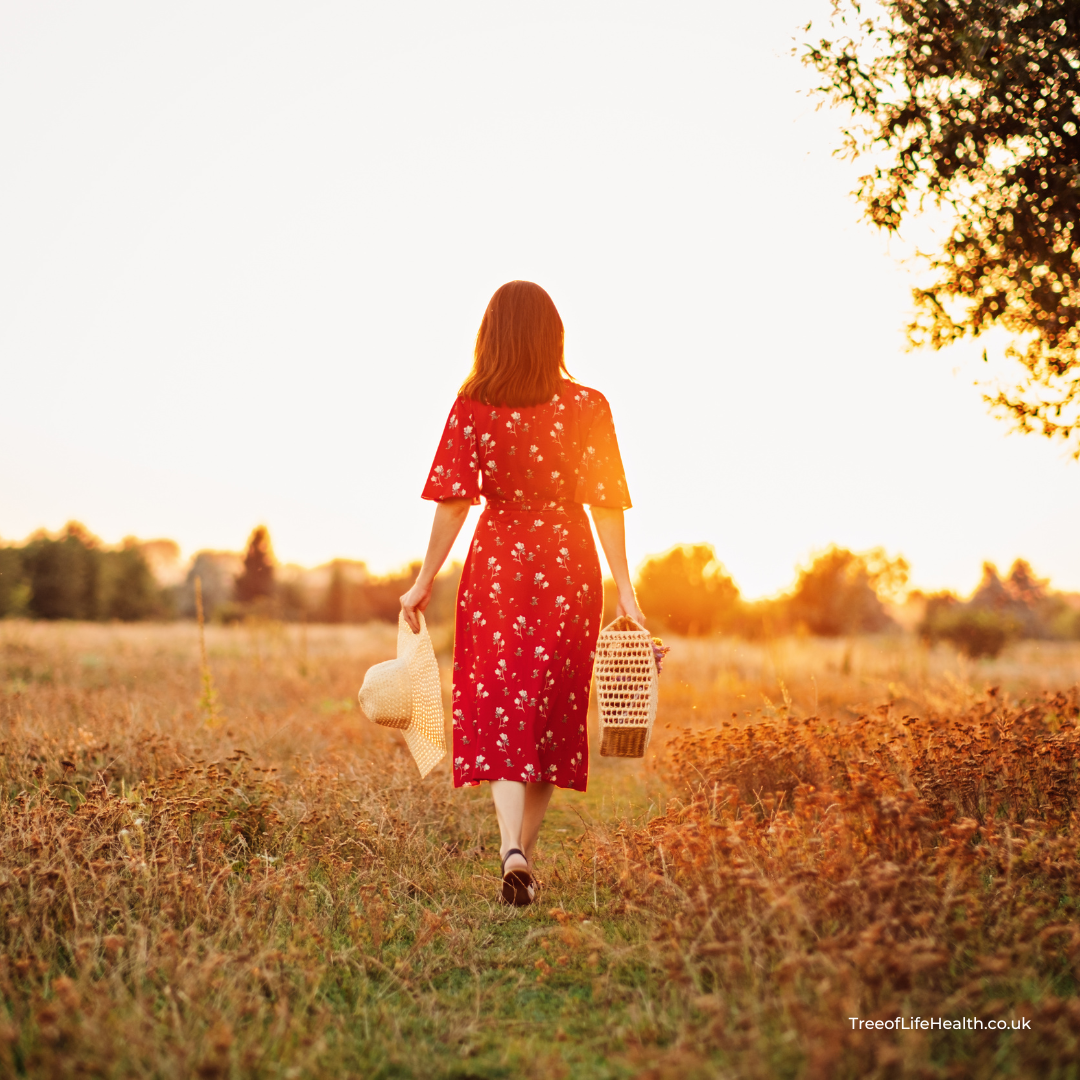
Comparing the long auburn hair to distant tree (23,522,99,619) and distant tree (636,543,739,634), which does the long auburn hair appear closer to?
distant tree (636,543,739,634)

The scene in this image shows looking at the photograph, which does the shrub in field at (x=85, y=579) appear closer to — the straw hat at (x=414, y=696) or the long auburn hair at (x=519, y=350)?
the straw hat at (x=414, y=696)

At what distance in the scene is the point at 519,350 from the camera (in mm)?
3686

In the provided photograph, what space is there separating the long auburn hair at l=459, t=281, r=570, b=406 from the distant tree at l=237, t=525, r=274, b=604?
4709 cm

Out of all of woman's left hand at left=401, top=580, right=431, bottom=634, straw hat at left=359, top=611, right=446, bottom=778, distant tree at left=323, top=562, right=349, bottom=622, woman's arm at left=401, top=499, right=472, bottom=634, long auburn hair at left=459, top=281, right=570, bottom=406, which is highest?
long auburn hair at left=459, top=281, right=570, bottom=406

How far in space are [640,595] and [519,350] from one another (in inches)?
766

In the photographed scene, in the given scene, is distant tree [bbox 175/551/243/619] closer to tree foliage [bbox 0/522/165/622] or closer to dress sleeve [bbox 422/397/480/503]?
tree foliage [bbox 0/522/165/622]

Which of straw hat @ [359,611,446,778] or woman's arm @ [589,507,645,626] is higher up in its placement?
woman's arm @ [589,507,645,626]

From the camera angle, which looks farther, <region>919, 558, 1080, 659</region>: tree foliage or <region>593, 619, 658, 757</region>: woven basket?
<region>919, 558, 1080, 659</region>: tree foliage

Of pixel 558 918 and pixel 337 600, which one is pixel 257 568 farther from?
pixel 558 918

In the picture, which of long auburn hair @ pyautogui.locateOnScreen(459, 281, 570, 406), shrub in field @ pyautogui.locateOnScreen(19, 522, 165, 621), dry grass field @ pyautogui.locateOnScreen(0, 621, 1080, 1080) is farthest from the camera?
shrub in field @ pyautogui.locateOnScreen(19, 522, 165, 621)

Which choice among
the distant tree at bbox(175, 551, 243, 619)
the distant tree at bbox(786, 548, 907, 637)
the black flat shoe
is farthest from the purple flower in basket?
the distant tree at bbox(175, 551, 243, 619)

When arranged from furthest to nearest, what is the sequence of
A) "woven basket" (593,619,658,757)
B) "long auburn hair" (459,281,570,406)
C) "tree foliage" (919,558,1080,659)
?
"tree foliage" (919,558,1080,659), "long auburn hair" (459,281,570,406), "woven basket" (593,619,658,757)

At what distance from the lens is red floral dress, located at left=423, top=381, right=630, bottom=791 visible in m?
3.62

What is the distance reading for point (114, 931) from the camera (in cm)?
270
